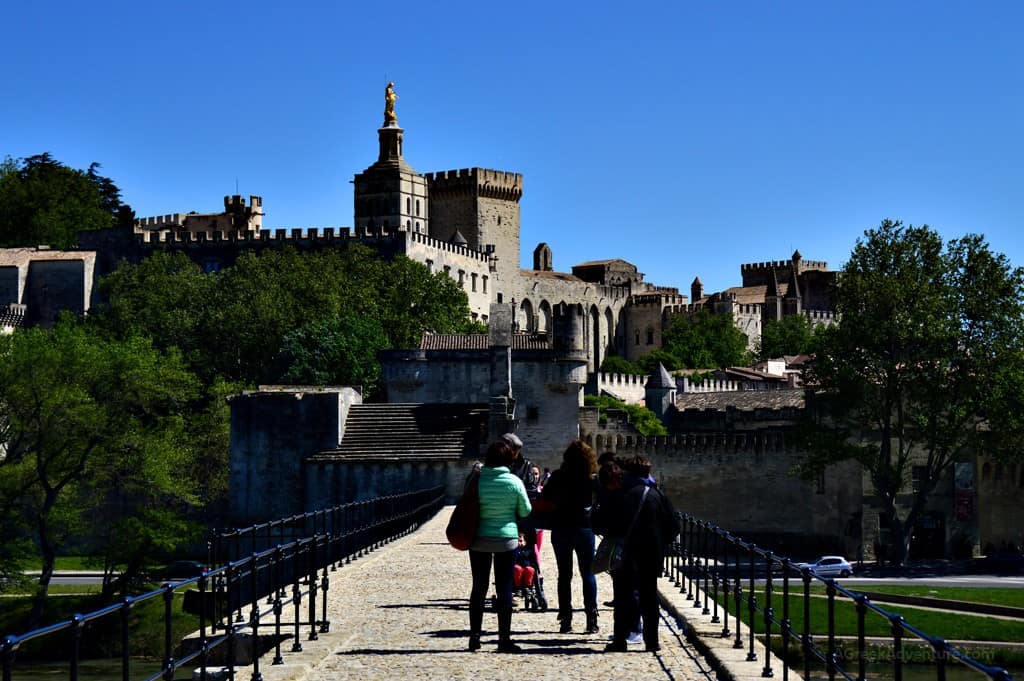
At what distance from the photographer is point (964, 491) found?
61.9 metres

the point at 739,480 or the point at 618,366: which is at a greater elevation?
the point at 618,366

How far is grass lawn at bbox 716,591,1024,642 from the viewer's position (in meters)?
34.7

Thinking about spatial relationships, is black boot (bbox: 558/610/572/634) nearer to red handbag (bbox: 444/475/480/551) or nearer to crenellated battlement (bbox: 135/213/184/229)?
red handbag (bbox: 444/475/480/551)

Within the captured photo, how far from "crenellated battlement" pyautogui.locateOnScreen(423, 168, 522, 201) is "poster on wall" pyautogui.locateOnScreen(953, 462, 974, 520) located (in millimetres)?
65963

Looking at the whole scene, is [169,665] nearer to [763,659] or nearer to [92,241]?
[763,659]

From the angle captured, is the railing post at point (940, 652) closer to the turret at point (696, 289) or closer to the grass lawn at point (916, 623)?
the grass lawn at point (916, 623)

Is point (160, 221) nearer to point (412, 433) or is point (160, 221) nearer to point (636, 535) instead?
point (412, 433)

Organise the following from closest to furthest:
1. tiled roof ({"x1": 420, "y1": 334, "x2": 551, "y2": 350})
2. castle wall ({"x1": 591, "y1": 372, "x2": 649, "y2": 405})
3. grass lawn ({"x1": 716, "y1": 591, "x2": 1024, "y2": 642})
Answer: grass lawn ({"x1": 716, "y1": 591, "x2": 1024, "y2": 642}) < tiled roof ({"x1": 420, "y1": 334, "x2": 551, "y2": 350}) < castle wall ({"x1": 591, "y1": 372, "x2": 649, "y2": 405})

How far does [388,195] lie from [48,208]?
2198 cm

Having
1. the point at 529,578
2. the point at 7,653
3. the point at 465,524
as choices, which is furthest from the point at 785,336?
the point at 7,653

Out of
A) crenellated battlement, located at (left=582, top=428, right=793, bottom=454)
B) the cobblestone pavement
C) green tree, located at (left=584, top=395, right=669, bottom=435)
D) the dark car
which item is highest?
green tree, located at (left=584, top=395, right=669, bottom=435)

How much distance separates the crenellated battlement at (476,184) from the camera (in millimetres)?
124188

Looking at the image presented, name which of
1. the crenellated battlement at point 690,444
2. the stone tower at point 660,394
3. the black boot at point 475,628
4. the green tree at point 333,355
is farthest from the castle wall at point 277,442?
the black boot at point 475,628

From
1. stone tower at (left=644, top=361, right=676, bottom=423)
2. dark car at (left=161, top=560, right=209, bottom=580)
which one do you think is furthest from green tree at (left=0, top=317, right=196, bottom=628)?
stone tower at (left=644, top=361, right=676, bottom=423)
